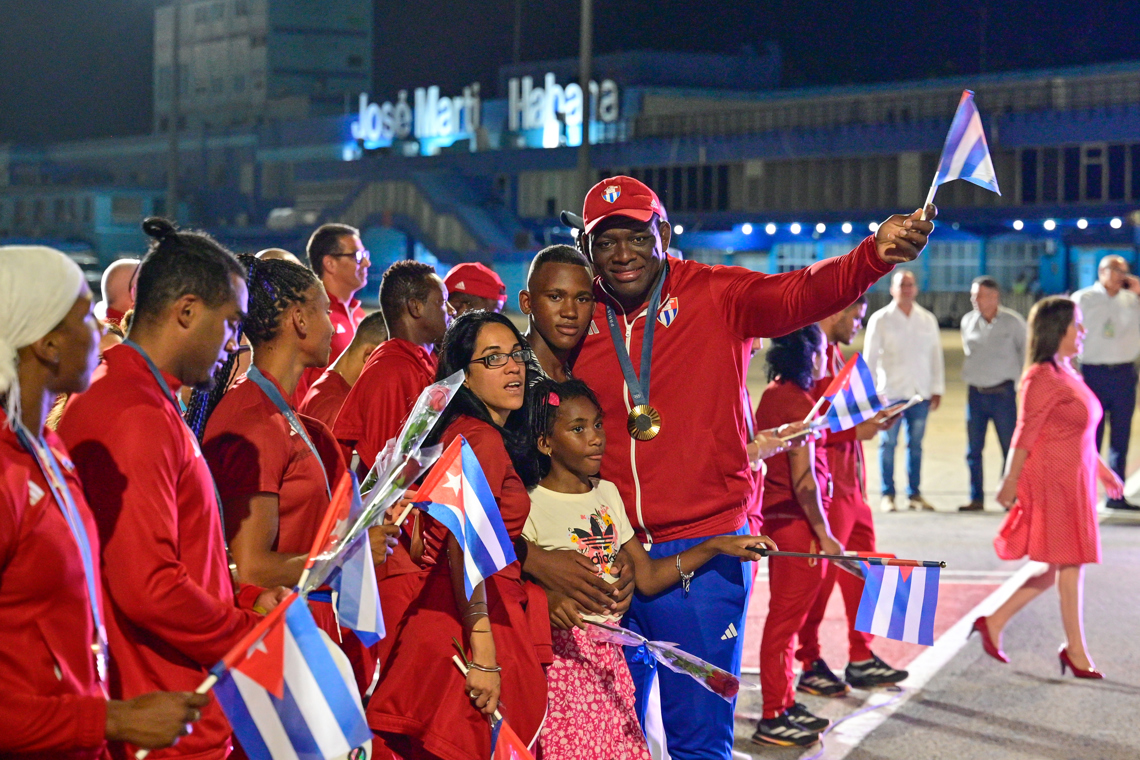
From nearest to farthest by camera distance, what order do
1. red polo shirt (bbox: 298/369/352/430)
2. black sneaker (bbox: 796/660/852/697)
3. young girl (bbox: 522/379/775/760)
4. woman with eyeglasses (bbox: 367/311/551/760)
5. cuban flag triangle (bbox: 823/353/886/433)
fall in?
woman with eyeglasses (bbox: 367/311/551/760), young girl (bbox: 522/379/775/760), red polo shirt (bbox: 298/369/352/430), cuban flag triangle (bbox: 823/353/886/433), black sneaker (bbox: 796/660/852/697)

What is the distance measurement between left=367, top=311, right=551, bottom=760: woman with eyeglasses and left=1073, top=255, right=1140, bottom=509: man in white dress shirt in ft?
31.7

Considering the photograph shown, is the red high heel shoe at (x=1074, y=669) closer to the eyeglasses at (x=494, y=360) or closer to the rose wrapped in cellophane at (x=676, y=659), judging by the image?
the rose wrapped in cellophane at (x=676, y=659)

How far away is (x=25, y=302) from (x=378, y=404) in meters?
2.50

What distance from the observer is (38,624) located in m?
2.68

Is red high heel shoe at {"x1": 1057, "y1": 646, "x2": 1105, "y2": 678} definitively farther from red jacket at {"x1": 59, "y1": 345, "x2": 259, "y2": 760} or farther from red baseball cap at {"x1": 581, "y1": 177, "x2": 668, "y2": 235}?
red jacket at {"x1": 59, "y1": 345, "x2": 259, "y2": 760}

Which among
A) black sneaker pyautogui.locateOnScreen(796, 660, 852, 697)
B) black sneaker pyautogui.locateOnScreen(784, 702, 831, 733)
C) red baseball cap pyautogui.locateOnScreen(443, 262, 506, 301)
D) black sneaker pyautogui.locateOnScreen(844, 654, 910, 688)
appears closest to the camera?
black sneaker pyautogui.locateOnScreen(784, 702, 831, 733)

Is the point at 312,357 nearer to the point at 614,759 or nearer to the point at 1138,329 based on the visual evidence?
the point at 614,759

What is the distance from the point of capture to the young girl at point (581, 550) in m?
4.28

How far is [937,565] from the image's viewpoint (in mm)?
4348

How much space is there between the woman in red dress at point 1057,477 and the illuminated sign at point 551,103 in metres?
56.5

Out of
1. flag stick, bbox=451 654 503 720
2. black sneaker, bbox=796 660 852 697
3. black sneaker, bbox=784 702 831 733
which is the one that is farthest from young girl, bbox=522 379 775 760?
black sneaker, bbox=796 660 852 697

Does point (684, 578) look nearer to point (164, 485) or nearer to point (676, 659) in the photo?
point (676, 659)

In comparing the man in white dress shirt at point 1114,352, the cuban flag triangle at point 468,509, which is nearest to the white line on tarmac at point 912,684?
the cuban flag triangle at point 468,509

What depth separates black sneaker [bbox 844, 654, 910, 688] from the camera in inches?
277
